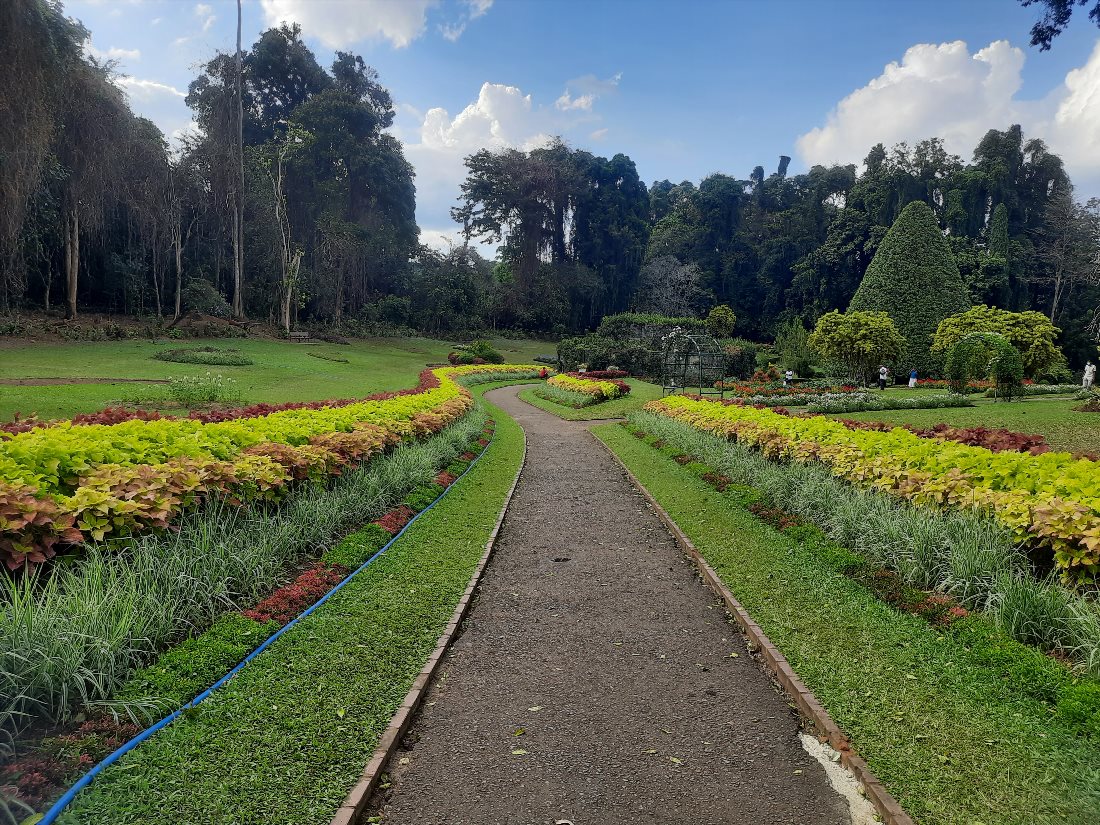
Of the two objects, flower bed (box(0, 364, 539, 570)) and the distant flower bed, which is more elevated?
the distant flower bed

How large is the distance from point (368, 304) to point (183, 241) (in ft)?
38.1

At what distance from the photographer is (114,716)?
2727 millimetres

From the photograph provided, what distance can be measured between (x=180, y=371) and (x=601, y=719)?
19.3 m

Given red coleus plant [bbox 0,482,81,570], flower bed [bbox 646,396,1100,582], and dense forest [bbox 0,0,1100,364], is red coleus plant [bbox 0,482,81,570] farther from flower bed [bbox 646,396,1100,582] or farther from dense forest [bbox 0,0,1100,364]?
dense forest [bbox 0,0,1100,364]

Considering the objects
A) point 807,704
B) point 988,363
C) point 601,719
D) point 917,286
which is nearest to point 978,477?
point 807,704

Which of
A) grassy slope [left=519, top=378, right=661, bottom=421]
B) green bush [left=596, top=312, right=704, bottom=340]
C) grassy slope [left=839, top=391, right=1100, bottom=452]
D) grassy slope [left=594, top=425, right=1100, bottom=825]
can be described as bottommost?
grassy slope [left=594, top=425, right=1100, bottom=825]

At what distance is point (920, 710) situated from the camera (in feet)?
10.3

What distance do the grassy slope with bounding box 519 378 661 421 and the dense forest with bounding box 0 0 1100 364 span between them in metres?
18.2

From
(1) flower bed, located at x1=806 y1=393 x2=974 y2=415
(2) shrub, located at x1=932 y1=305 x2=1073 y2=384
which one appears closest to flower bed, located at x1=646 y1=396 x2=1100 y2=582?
(1) flower bed, located at x1=806 y1=393 x2=974 y2=415

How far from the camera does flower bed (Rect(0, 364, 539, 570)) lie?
3.41 metres

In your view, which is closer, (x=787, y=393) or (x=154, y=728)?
(x=154, y=728)

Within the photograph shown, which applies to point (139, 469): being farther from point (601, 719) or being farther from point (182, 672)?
point (601, 719)

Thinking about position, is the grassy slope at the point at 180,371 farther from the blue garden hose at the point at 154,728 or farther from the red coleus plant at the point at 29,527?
the blue garden hose at the point at 154,728

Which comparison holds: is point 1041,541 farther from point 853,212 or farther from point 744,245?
point 744,245
